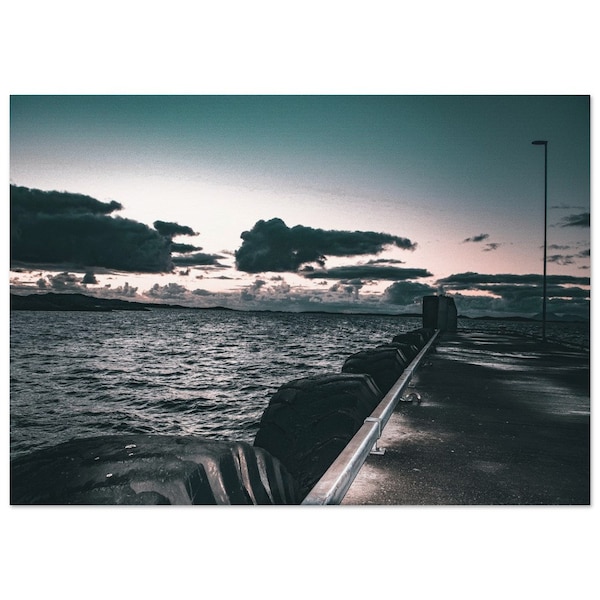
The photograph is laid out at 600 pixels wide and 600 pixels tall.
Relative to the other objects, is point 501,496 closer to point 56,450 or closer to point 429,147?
point 56,450

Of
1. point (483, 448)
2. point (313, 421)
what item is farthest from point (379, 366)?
point (483, 448)

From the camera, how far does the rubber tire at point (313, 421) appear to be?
18.0 ft

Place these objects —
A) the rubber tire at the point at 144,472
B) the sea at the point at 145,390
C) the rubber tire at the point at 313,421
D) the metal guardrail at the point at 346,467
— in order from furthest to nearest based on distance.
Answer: the sea at the point at 145,390 < the rubber tire at the point at 313,421 < the rubber tire at the point at 144,472 < the metal guardrail at the point at 346,467

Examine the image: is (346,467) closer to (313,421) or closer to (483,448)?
(483,448)

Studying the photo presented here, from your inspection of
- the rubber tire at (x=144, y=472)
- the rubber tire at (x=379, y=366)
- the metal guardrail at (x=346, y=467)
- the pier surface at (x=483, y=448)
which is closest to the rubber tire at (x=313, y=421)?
the pier surface at (x=483, y=448)

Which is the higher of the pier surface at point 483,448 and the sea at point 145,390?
the pier surface at point 483,448

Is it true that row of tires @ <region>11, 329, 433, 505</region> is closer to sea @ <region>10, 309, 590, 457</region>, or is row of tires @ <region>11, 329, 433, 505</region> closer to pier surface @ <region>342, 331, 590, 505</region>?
pier surface @ <region>342, 331, 590, 505</region>

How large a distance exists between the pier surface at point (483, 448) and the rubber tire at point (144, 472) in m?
0.85

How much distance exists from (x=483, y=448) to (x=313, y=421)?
1.91 meters

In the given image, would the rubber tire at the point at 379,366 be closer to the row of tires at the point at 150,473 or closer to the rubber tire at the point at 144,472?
the row of tires at the point at 150,473

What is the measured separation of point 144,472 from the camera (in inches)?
135

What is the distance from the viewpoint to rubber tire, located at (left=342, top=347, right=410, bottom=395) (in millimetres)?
9453
